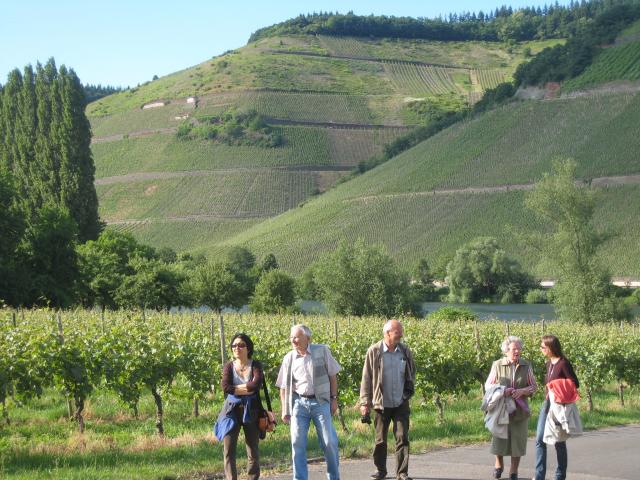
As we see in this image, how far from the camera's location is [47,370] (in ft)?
47.3

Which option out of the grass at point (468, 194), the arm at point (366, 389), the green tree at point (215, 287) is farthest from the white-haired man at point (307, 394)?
the grass at point (468, 194)

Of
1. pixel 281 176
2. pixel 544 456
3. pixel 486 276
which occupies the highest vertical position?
pixel 281 176

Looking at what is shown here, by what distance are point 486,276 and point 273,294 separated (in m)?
25.3

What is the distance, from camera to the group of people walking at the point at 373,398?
10.9 m

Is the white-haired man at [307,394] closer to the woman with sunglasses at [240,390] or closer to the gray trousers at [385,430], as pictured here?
the woman with sunglasses at [240,390]

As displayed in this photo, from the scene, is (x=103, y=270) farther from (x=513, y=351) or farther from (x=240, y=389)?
(x=240, y=389)

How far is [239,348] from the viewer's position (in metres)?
10.8

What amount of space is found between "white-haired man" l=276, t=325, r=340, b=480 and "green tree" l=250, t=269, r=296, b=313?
6326 centimetres

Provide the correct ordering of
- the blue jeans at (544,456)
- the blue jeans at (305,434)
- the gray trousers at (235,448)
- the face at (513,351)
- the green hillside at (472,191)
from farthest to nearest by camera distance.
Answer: the green hillside at (472,191), the face at (513,351), the blue jeans at (544,456), the gray trousers at (235,448), the blue jeans at (305,434)

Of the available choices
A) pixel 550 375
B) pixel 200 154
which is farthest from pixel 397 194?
pixel 550 375

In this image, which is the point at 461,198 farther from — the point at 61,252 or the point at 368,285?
the point at 61,252

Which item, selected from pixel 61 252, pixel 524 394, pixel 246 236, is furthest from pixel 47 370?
pixel 246 236

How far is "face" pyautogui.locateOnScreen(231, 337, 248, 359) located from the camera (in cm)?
1077

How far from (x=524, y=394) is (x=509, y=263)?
82.0 metres
